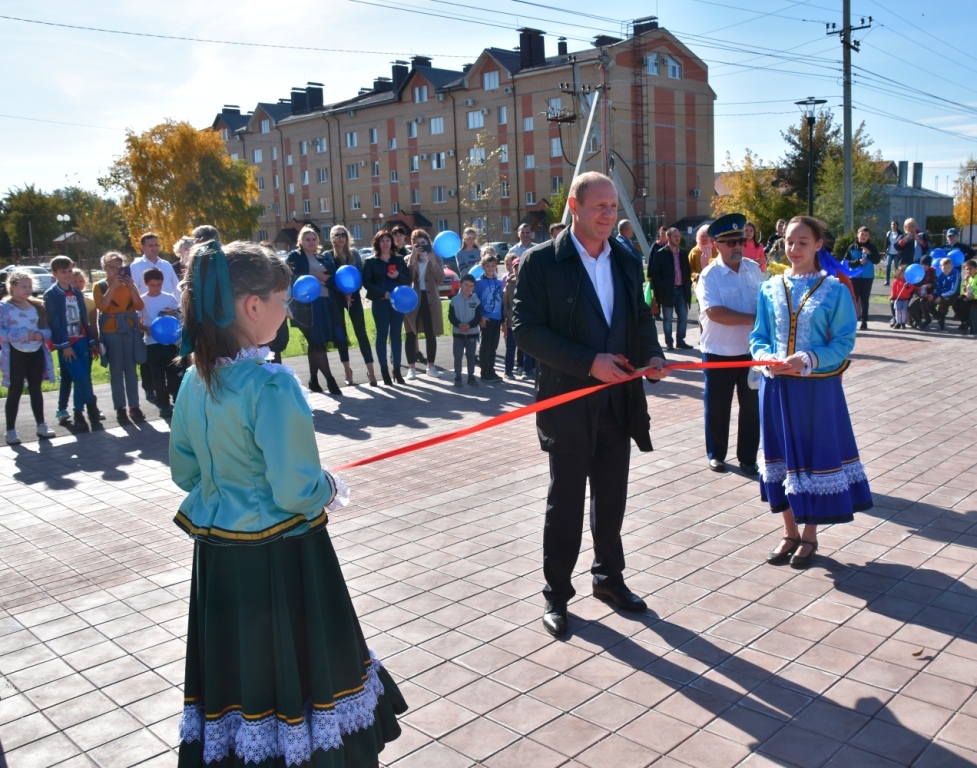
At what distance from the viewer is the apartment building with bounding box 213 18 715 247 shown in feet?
180

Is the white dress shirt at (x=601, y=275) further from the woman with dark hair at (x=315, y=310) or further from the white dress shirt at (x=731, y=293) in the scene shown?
the woman with dark hair at (x=315, y=310)

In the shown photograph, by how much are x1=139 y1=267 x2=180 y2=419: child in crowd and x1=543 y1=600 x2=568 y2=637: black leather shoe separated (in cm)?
752

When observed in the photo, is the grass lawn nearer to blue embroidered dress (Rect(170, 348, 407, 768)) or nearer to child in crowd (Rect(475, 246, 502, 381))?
child in crowd (Rect(475, 246, 502, 381))

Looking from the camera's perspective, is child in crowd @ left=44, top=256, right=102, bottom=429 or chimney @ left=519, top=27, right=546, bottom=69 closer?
child in crowd @ left=44, top=256, right=102, bottom=429

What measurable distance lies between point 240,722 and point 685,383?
9.89 metres

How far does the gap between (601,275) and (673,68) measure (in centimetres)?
5808

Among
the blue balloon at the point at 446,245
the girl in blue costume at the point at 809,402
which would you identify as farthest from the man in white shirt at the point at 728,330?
the blue balloon at the point at 446,245

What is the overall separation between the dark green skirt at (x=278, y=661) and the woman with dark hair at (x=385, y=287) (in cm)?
944

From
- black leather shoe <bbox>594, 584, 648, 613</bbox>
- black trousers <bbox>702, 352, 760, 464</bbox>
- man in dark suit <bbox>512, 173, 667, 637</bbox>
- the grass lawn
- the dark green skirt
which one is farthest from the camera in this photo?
the grass lawn

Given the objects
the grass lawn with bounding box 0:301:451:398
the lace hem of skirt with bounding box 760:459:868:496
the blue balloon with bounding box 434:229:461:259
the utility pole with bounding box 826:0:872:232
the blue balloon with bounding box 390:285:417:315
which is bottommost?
the grass lawn with bounding box 0:301:451:398

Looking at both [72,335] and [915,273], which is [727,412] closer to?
[72,335]

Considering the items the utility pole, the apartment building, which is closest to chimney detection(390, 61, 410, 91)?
the apartment building

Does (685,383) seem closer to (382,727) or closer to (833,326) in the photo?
(833,326)

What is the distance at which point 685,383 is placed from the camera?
12047 millimetres
